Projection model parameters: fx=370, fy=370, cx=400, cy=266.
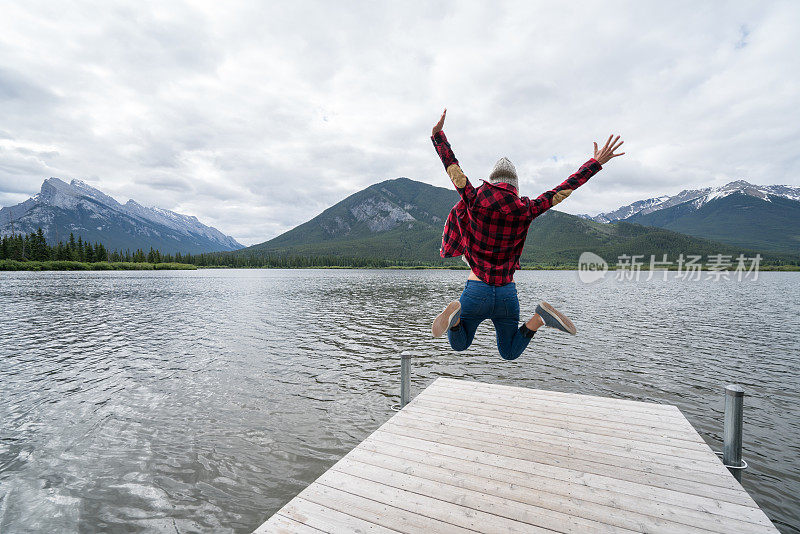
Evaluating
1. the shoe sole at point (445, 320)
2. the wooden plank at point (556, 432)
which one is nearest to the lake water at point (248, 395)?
the wooden plank at point (556, 432)

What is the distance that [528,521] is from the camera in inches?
175

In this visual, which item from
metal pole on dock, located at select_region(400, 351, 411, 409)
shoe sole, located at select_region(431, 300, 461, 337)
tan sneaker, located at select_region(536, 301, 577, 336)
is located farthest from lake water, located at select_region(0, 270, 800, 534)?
tan sneaker, located at select_region(536, 301, 577, 336)

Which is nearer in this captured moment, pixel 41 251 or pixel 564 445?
pixel 564 445

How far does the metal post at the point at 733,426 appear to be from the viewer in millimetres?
6984

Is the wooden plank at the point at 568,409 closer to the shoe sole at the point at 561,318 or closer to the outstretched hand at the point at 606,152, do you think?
the shoe sole at the point at 561,318

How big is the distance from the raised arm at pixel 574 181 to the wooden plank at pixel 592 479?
398cm

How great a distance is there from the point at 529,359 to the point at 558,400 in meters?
10.6

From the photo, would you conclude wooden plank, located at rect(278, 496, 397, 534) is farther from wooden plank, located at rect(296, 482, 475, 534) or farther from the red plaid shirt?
the red plaid shirt

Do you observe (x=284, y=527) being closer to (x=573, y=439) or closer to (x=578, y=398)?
(x=573, y=439)

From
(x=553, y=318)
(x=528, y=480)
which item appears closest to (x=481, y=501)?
(x=528, y=480)

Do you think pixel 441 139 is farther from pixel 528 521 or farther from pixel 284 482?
pixel 284 482

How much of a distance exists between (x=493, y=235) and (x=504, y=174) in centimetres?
77

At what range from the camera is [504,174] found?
14.9 ft

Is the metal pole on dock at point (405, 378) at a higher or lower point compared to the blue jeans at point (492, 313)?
lower
